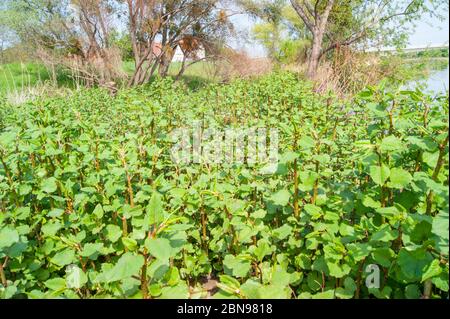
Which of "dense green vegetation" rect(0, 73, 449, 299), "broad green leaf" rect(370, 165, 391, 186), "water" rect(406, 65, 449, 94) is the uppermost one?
"water" rect(406, 65, 449, 94)

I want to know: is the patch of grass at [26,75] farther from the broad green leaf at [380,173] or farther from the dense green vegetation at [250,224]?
the broad green leaf at [380,173]

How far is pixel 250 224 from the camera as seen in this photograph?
1852mm

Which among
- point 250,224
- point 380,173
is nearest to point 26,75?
point 250,224

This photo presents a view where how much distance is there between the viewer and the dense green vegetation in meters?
1.21

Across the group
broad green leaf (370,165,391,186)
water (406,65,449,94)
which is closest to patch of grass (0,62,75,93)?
water (406,65,449,94)

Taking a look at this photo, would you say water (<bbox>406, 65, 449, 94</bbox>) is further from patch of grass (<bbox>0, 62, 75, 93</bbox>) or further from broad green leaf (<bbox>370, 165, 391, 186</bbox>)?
patch of grass (<bbox>0, 62, 75, 93</bbox>)

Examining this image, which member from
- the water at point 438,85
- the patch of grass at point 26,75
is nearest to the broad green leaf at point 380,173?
the water at point 438,85

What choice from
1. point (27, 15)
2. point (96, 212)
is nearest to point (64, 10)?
point (27, 15)

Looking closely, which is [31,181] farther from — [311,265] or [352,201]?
[352,201]

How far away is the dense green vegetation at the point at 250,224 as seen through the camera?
3.97 ft

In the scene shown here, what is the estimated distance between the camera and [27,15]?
12586mm

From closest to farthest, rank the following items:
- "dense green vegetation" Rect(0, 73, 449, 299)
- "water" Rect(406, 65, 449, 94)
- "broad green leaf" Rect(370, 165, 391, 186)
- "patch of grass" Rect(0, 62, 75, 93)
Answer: "dense green vegetation" Rect(0, 73, 449, 299) < "broad green leaf" Rect(370, 165, 391, 186) < "water" Rect(406, 65, 449, 94) < "patch of grass" Rect(0, 62, 75, 93)

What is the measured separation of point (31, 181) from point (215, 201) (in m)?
1.11

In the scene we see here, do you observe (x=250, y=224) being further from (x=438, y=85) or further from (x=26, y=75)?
(x=26, y=75)
